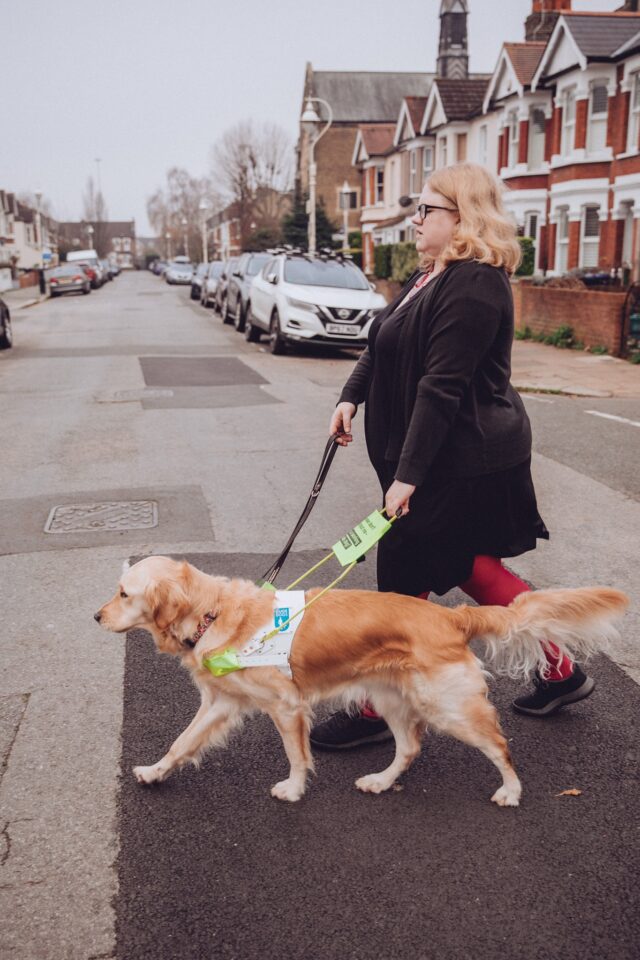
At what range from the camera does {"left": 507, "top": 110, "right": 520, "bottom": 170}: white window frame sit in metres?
32.9

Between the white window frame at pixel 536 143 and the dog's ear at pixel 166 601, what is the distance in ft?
107

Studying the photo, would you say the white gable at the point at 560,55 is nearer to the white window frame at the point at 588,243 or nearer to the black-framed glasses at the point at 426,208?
the white window frame at the point at 588,243

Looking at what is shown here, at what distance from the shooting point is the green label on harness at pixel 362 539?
325 cm

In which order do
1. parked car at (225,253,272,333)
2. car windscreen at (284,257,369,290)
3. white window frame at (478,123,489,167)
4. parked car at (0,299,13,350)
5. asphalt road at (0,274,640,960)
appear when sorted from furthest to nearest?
white window frame at (478,123,489,167) < parked car at (225,253,272,333) < parked car at (0,299,13,350) < car windscreen at (284,257,369,290) < asphalt road at (0,274,640,960)

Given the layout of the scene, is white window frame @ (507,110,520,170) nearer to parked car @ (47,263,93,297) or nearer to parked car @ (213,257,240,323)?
parked car @ (213,257,240,323)

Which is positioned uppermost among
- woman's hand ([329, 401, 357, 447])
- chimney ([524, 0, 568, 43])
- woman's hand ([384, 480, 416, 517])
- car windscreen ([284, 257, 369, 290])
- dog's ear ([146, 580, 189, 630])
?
chimney ([524, 0, 568, 43])

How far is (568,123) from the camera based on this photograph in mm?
29422

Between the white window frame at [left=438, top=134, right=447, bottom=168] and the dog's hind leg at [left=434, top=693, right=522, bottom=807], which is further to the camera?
the white window frame at [left=438, top=134, right=447, bottom=168]

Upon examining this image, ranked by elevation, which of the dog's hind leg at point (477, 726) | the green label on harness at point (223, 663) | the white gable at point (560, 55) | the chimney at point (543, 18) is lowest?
the dog's hind leg at point (477, 726)

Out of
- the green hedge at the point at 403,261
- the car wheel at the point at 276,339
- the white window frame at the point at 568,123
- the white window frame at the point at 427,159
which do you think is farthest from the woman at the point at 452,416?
the white window frame at the point at 427,159

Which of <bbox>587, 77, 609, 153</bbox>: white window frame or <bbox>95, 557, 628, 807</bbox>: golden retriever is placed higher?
<bbox>587, 77, 609, 153</bbox>: white window frame

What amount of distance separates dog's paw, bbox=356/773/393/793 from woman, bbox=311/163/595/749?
33 centimetres

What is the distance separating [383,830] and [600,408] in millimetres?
9811

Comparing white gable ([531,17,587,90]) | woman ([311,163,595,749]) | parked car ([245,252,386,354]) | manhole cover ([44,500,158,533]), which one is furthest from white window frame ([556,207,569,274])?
woman ([311,163,595,749])
